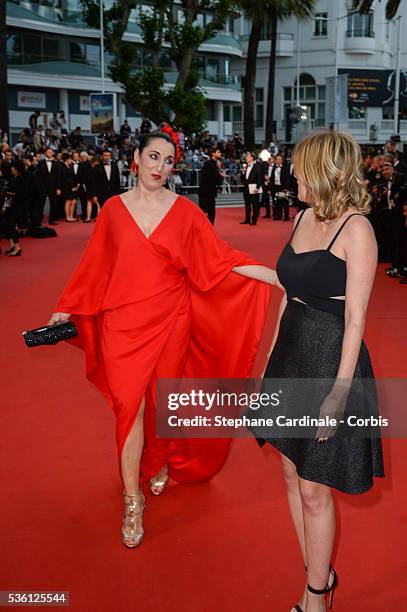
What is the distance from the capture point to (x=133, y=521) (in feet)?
11.2

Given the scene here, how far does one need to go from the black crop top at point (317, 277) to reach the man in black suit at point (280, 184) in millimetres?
17544

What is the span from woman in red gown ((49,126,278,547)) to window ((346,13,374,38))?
50065 millimetres

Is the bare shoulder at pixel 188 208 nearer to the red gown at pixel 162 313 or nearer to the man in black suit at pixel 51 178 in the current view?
the red gown at pixel 162 313

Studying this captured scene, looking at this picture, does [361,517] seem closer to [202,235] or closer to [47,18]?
[202,235]

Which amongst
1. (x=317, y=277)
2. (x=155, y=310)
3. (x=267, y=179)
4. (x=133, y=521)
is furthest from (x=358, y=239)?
(x=267, y=179)

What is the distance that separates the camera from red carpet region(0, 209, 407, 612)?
3.01m

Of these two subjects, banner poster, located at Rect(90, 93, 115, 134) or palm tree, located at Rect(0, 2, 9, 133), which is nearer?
palm tree, located at Rect(0, 2, 9, 133)

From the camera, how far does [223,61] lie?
4909 centimetres

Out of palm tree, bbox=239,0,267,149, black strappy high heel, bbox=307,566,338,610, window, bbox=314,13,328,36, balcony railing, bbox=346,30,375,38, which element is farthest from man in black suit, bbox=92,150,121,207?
balcony railing, bbox=346,30,375,38

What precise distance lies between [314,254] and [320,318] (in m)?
0.23

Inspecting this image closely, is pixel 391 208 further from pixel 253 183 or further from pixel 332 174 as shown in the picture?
pixel 332 174

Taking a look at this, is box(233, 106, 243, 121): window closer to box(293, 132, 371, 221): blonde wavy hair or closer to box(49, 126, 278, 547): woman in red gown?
box(49, 126, 278, 547): woman in red gown

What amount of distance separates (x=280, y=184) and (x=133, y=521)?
17.7m

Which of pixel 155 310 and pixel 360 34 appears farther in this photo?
pixel 360 34
